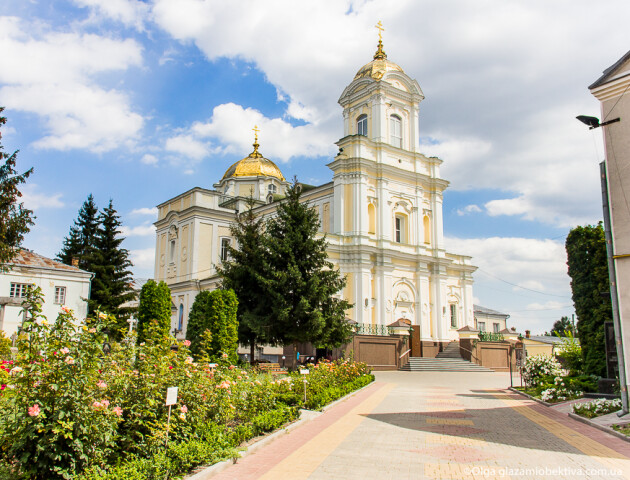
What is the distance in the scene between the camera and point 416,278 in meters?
39.9

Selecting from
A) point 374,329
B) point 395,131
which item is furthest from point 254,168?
point 374,329

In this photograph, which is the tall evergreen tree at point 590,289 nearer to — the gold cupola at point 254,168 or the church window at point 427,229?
the church window at point 427,229

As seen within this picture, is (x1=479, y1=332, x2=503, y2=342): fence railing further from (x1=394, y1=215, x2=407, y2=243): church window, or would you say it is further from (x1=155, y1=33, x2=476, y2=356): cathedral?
(x1=394, y1=215, x2=407, y2=243): church window

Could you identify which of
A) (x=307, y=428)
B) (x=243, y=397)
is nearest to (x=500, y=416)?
(x=307, y=428)

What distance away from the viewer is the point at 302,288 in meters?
23.4

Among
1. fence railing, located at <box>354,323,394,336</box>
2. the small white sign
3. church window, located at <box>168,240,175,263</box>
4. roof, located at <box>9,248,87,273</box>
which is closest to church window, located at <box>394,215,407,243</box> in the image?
fence railing, located at <box>354,323,394,336</box>

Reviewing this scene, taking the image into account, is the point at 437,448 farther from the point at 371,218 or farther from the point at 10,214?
the point at 371,218

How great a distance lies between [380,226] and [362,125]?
9126mm

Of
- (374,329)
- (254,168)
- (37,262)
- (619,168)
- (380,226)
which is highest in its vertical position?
(254,168)

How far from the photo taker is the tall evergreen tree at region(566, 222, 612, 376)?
51.7 feet

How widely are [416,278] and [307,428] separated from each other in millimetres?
30311

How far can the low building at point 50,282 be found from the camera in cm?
3500

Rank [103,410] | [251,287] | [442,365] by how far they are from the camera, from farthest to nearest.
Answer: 1. [442,365]
2. [251,287]
3. [103,410]

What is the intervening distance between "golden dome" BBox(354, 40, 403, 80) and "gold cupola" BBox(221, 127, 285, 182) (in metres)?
16.1
